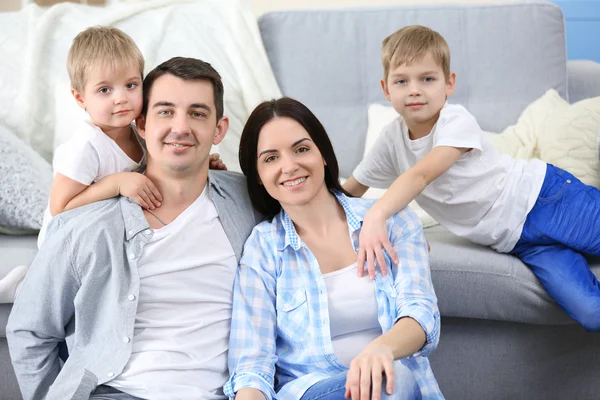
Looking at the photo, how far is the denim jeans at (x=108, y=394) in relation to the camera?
1446 millimetres

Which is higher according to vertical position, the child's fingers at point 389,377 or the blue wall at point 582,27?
the blue wall at point 582,27

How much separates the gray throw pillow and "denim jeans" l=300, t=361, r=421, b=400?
45.9 inches

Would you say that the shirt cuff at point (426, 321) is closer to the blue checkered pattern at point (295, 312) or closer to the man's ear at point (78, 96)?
the blue checkered pattern at point (295, 312)

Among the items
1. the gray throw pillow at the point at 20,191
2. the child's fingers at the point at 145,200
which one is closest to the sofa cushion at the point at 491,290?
the child's fingers at the point at 145,200

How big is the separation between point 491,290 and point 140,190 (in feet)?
3.18

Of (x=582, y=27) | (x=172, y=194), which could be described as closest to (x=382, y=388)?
(x=172, y=194)

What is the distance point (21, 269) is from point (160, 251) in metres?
0.57

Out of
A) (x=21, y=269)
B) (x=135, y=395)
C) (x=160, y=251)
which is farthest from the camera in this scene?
(x=21, y=269)

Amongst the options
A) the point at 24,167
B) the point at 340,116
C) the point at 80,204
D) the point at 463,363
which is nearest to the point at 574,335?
the point at 463,363

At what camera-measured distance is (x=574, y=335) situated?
2.10 meters

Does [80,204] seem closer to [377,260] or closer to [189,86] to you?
[189,86]

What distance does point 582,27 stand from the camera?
12.6ft

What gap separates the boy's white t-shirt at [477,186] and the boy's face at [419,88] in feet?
0.14

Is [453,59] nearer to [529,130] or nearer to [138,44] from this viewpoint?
[529,130]
